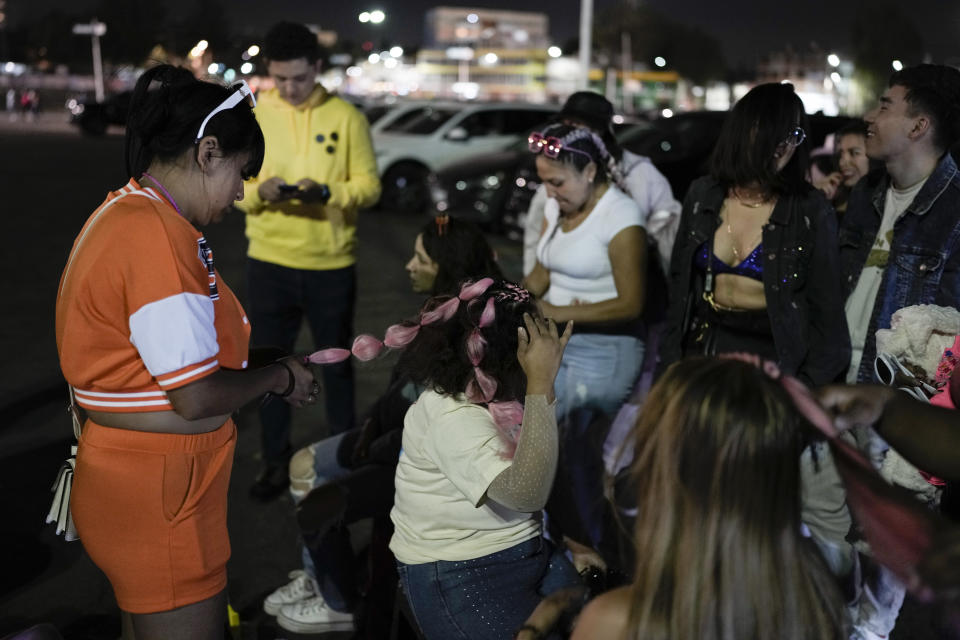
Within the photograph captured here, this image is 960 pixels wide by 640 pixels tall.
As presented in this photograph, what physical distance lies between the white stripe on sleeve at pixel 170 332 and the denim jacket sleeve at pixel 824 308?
7.87 ft

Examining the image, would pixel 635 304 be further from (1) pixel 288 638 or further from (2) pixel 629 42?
(2) pixel 629 42

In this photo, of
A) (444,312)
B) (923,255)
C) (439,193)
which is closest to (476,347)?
(444,312)

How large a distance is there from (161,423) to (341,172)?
106 inches

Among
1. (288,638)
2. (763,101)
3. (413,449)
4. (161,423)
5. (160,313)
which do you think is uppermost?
(763,101)

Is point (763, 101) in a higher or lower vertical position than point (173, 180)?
higher

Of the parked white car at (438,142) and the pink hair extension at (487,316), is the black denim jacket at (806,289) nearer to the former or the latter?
the pink hair extension at (487,316)

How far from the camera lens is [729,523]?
5.41 feet

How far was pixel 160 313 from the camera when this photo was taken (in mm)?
1993

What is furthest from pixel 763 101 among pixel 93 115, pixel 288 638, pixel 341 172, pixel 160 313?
pixel 93 115

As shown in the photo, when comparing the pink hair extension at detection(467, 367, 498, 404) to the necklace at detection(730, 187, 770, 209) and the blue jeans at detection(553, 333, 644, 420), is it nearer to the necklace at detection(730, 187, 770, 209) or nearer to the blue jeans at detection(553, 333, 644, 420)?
the blue jeans at detection(553, 333, 644, 420)

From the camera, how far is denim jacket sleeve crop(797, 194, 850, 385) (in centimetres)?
343

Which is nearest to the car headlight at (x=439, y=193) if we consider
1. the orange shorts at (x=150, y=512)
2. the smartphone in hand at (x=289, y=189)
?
the smartphone in hand at (x=289, y=189)

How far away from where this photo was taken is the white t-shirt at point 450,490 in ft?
8.10

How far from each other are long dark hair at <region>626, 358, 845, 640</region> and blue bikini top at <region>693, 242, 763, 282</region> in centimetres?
187
